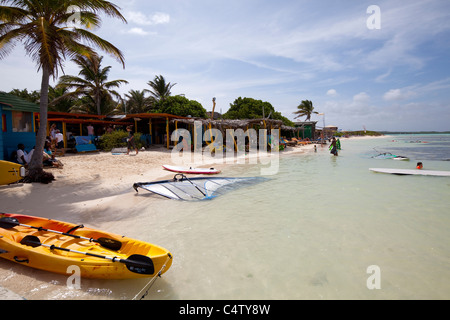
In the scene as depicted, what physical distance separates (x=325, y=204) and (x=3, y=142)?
12.8m

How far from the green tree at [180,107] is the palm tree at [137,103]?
2683 millimetres

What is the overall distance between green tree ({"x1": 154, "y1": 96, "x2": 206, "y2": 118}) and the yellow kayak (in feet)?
72.2

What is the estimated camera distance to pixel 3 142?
980cm

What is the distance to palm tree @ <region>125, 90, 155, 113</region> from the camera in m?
29.1

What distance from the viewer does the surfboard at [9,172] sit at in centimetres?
741

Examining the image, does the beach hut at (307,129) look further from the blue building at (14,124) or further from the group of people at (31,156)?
the blue building at (14,124)

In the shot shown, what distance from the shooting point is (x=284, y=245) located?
16.4 feet

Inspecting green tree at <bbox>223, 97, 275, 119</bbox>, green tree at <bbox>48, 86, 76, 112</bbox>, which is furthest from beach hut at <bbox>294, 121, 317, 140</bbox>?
green tree at <bbox>48, 86, 76, 112</bbox>

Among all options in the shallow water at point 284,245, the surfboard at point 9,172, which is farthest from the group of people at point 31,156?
the shallow water at point 284,245
